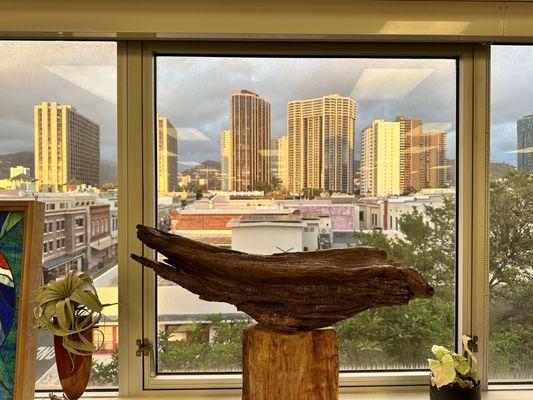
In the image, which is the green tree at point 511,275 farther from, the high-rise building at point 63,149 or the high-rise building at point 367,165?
the high-rise building at point 63,149

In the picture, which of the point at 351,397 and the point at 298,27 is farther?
the point at 351,397

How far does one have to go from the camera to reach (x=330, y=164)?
160 centimetres

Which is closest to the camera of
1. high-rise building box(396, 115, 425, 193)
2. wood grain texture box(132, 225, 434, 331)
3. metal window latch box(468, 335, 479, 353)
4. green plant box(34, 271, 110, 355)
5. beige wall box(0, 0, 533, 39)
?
wood grain texture box(132, 225, 434, 331)

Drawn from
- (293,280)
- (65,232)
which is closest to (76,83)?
(65,232)

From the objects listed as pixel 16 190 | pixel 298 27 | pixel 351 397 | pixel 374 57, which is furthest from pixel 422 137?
pixel 16 190

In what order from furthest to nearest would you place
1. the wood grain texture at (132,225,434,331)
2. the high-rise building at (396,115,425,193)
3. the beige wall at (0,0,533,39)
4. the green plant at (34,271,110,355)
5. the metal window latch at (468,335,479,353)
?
the high-rise building at (396,115,425,193), the metal window latch at (468,335,479,353), the beige wall at (0,0,533,39), the green plant at (34,271,110,355), the wood grain texture at (132,225,434,331)

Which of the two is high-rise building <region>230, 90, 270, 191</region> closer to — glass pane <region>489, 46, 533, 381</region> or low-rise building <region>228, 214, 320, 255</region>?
low-rise building <region>228, 214, 320, 255</region>

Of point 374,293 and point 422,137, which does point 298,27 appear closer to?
point 422,137

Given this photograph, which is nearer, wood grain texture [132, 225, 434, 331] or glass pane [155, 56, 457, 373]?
wood grain texture [132, 225, 434, 331]

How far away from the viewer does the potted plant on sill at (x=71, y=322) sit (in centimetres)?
126

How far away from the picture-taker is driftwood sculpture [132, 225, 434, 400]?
1.11 meters

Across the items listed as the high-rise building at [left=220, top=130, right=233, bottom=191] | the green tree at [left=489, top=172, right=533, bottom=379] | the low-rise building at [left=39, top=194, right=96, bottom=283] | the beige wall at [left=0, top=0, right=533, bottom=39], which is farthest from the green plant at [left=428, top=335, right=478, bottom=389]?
the low-rise building at [left=39, top=194, right=96, bottom=283]

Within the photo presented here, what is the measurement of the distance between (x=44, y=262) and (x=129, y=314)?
0.38 metres

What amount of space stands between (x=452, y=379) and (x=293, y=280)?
67 cm
